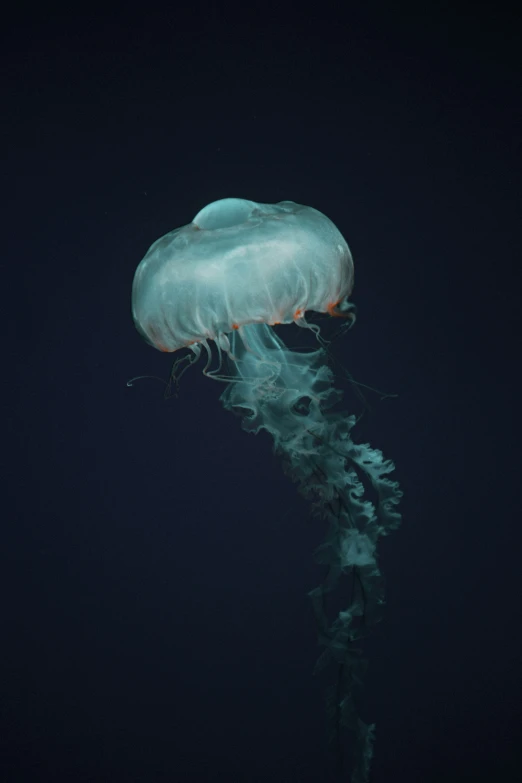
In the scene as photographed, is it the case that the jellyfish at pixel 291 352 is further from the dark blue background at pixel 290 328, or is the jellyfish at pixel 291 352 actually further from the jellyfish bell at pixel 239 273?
the dark blue background at pixel 290 328

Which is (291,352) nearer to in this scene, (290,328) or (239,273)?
(290,328)

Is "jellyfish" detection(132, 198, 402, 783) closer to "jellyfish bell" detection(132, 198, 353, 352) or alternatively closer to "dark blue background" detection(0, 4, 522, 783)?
"jellyfish bell" detection(132, 198, 353, 352)

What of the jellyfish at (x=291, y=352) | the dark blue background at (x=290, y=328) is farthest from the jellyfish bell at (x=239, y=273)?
the dark blue background at (x=290, y=328)

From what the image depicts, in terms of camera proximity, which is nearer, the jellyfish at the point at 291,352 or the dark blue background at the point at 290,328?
the jellyfish at the point at 291,352

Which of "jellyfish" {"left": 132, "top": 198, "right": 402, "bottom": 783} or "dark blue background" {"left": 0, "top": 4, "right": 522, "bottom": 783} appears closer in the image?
"jellyfish" {"left": 132, "top": 198, "right": 402, "bottom": 783}

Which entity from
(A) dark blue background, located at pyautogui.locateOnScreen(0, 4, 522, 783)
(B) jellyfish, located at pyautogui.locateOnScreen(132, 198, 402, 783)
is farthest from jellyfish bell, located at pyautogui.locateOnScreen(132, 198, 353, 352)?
(A) dark blue background, located at pyautogui.locateOnScreen(0, 4, 522, 783)

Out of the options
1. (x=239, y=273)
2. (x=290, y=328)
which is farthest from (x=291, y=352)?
(x=239, y=273)
